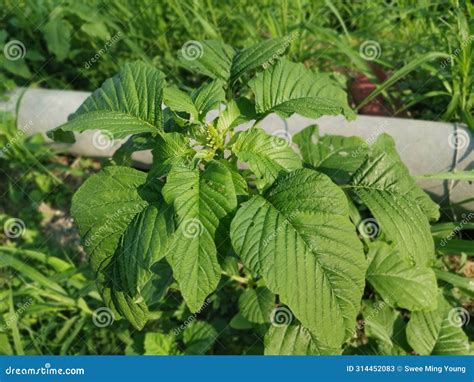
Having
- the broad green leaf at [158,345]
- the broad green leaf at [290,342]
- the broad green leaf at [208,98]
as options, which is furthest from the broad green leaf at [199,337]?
the broad green leaf at [208,98]

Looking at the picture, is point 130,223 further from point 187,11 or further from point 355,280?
point 187,11

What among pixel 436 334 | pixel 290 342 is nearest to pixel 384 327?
pixel 436 334

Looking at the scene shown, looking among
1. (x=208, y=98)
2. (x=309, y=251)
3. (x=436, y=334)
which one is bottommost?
(x=436, y=334)

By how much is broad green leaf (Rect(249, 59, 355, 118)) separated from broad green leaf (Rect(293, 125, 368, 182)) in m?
0.22

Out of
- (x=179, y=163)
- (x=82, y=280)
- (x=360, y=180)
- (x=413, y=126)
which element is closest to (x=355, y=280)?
(x=360, y=180)

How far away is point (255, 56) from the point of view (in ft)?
5.54

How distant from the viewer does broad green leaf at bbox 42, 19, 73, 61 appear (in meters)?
3.21

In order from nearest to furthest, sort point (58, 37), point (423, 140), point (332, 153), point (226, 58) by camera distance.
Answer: point (226, 58) < point (332, 153) < point (423, 140) < point (58, 37)

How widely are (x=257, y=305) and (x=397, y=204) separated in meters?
0.68

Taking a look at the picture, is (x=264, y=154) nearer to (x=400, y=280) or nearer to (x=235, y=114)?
(x=235, y=114)

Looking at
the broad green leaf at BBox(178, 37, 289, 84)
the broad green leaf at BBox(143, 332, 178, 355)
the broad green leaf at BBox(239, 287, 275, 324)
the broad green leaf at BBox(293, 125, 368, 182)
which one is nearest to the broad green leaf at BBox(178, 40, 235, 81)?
the broad green leaf at BBox(178, 37, 289, 84)

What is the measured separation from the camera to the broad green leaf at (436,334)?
6.44 feet

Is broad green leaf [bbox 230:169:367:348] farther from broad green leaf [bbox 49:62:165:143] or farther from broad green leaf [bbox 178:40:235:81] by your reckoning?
broad green leaf [bbox 178:40:235:81]

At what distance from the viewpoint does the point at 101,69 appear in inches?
129
